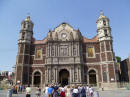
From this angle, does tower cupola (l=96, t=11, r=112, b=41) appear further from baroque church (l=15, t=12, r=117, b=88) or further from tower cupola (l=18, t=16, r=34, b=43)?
tower cupola (l=18, t=16, r=34, b=43)

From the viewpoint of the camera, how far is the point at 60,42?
3391 cm

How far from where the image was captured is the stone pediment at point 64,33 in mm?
34312

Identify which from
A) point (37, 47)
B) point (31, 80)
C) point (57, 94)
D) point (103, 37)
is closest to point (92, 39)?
point (103, 37)

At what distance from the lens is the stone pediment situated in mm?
34312

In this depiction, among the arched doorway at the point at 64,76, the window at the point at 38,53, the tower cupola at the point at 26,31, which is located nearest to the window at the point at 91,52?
the arched doorway at the point at 64,76

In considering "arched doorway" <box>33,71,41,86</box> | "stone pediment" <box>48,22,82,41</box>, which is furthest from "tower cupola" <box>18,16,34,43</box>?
"arched doorway" <box>33,71,41,86</box>

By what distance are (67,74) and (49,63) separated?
560cm

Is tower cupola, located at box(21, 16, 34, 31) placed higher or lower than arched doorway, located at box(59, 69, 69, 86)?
higher

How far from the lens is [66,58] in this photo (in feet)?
106

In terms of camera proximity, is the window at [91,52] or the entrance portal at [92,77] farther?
the window at [91,52]

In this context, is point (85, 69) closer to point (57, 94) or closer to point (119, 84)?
point (119, 84)

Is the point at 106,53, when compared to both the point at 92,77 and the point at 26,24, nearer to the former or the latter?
the point at 92,77

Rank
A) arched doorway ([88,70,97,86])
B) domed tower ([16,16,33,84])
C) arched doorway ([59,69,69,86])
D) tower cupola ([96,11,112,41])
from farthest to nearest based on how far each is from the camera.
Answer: tower cupola ([96,11,112,41])
arched doorway ([59,69,69,86])
arched doorway ([88,70,97,86])
domed tower ([16,16,33,84])

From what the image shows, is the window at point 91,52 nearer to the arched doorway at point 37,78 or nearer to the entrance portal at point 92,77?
the entrance portal at point 92,77
